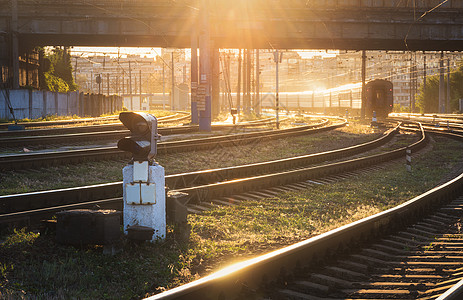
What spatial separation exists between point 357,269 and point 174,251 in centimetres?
189

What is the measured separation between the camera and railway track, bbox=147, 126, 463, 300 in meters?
4.70

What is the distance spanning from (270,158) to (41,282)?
1354 centimetres

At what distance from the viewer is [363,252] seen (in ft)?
21.0

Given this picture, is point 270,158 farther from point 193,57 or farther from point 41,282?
point 193,57

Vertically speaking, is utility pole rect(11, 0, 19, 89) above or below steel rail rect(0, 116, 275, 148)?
above

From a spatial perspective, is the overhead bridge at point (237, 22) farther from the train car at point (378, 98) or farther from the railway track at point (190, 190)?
the railway track at point (190, 190)

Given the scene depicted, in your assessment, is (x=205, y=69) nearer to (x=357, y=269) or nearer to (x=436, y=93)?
(x=357, y=269)

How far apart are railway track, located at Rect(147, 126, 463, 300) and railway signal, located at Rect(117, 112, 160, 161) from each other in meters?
1.87

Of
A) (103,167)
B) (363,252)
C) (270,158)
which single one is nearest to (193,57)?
(270,158)

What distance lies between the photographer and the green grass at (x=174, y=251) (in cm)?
502

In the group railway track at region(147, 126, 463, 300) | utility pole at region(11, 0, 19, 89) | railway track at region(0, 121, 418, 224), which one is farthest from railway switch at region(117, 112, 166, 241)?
utility pole at region(11, 0, 19, 89)

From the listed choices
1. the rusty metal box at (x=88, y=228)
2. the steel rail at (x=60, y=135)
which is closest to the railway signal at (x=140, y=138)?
the rusty metal box at (x=88, y=228)

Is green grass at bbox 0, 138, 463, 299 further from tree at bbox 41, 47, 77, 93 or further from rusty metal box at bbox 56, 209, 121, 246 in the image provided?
tree at bbox 41, 47, 77, 93

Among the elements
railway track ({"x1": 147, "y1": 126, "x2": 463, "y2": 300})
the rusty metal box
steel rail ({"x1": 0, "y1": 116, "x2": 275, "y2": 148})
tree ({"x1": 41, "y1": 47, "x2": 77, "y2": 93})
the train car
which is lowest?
railway track ({"x1": 147, "y1": 126, "x2": 463, "y2": 300})
